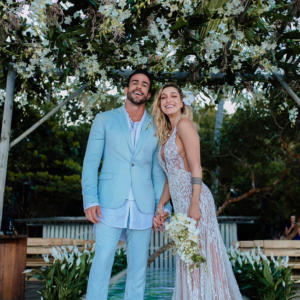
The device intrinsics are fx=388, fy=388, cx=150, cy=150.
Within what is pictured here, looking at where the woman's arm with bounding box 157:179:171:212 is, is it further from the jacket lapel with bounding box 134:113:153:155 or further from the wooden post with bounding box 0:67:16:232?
the wooden post with bounding box 0:67:16:232

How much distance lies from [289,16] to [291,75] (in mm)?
833

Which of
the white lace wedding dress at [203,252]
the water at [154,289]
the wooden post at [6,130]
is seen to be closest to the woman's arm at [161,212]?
the white lace wedding dress at [203,252]

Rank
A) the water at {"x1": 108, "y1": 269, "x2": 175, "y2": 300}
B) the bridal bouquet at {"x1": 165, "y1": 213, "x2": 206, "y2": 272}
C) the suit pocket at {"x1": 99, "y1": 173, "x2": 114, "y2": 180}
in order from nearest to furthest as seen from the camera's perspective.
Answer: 1. the bridal bouquet at {"x1": 165, "y1": 213, "x2": 206, "y2": 272}
2. the suit pocket at {"x1": 99, "y1": 173, "x2": 114, "y2": 180}
3. the water at {"x1": 108, "y1": 269, "x2": 175, "y2": 300}

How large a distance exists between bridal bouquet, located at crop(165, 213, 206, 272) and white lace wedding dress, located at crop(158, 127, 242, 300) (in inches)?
8.0

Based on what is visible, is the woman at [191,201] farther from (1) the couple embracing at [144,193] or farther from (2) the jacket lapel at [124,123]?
(2) the jacket lapel at [124,123]

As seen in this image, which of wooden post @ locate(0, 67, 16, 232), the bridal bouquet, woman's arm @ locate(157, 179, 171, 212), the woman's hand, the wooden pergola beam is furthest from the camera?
the wooden pergola beam

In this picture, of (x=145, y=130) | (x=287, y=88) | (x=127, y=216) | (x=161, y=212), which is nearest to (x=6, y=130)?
(x=145, y=130)

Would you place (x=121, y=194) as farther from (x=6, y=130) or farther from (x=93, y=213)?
(x=6, y=130)

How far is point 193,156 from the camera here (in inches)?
109

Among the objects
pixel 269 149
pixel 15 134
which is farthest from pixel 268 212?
pixel 15 134

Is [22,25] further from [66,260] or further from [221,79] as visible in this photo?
[66,260]

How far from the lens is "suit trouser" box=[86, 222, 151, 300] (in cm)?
278

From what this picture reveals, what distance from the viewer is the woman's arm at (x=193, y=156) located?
8.81 feet

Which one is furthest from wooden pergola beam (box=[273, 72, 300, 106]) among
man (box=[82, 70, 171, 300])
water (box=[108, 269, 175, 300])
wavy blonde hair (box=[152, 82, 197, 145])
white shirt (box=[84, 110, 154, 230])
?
water (box=[108, 269, 175, 300])
